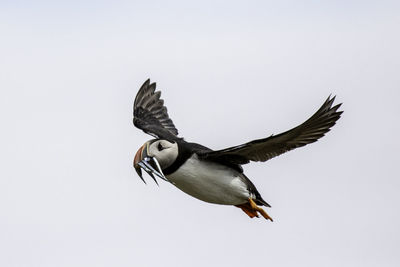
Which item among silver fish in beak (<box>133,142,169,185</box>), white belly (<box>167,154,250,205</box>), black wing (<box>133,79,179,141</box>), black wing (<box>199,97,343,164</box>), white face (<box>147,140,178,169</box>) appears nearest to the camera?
black wing (<box>199,97,343,164</box>)

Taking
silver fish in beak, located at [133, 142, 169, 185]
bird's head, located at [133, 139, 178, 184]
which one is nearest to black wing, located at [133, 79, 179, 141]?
bird's head, located at [133, 139, 178, 184]

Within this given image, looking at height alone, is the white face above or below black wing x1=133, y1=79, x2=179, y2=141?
below

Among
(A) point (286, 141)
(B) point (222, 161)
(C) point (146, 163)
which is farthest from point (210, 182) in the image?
(A) point (286, 141)

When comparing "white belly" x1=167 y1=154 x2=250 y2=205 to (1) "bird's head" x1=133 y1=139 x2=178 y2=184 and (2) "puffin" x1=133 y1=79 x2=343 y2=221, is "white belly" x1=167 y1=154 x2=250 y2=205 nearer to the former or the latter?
(2) "puffin" x1=133 y1=79 x2=343 y2=221

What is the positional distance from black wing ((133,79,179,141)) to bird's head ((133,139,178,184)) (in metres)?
2.85

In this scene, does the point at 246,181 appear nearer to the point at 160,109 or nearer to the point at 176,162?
the point at 176,162

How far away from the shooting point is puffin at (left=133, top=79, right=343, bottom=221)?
12.2m

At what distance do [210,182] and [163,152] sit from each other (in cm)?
81

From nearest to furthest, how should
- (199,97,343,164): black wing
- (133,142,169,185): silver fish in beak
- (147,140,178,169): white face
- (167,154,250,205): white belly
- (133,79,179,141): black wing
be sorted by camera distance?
(199,97,343,164): black wing → (133,142,169,185): silver fish in beak → (147,140,178,169): white face → (167,154,250,205): white belly → (133,79,179,141): black wing

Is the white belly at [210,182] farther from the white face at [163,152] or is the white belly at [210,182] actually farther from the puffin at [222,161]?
the white face at [163,152]

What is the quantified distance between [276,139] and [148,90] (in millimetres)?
5059

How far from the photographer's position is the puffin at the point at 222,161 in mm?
12211

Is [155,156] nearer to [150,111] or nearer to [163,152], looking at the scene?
[163,152]

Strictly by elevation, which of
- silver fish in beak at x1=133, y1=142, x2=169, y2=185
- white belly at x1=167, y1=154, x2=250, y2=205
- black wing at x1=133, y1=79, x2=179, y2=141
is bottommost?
white belly at x1=167, y1=154, x2=250, y2=205
